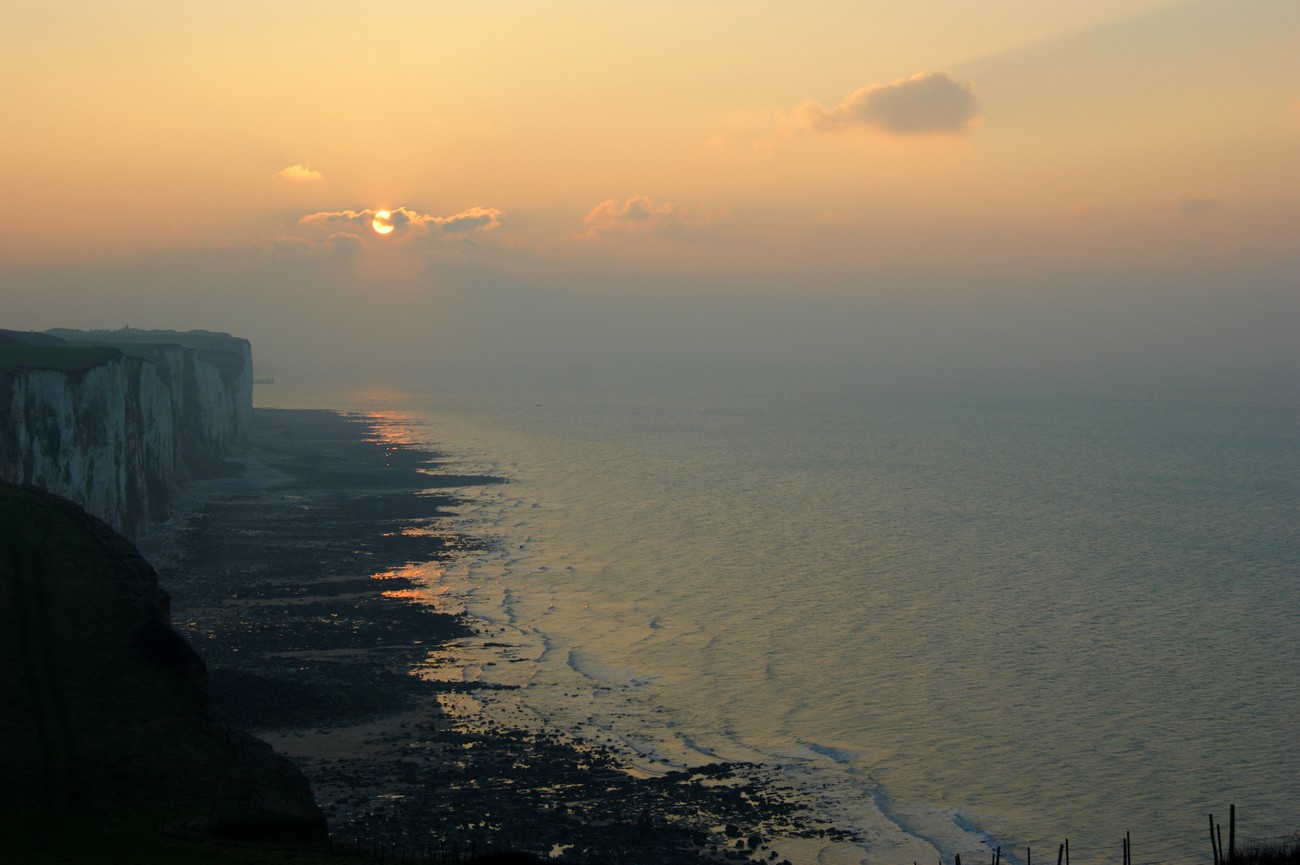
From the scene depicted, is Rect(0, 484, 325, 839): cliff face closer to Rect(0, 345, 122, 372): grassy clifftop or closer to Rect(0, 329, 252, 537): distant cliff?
Rect(0, 329, 252, 537): distant cliff

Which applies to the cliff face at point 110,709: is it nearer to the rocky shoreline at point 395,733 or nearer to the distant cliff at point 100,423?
the rocky shoreline at point 395,733

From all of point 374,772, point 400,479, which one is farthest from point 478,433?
point 374,772

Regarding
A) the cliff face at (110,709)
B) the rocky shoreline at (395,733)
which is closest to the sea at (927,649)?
the rocky shoreline at (395,733)

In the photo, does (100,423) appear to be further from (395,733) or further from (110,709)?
(110,709)

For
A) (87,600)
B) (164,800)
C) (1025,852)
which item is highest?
(87,600)

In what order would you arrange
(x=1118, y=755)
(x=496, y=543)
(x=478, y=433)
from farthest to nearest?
1. (x=478, y=433)
2. (x=496, y=543)
3. (x=1118, y=755)

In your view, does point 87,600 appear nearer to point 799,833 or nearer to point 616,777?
point 616,777
